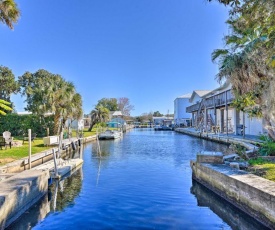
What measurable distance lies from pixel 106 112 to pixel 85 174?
40.5m

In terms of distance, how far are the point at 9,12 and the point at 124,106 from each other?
9780 centimetres

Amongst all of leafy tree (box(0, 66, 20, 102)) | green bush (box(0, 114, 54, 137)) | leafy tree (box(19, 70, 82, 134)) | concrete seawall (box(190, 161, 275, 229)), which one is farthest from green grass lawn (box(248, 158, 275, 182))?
leafy tree (box(0, 66, 20, 102))

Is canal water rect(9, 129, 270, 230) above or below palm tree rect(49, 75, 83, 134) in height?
below

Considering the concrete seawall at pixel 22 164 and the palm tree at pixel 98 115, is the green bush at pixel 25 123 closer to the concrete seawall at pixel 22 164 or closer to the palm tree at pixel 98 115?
the concrete seawall at pixel 22 164

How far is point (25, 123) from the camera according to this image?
96.4ft

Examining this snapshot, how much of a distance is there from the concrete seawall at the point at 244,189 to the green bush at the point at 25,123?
22388 mm

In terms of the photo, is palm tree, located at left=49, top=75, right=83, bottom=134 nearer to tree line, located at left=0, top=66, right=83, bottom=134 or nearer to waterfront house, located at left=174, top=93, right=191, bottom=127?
tree line, located at left=0, top=66, right=83, bottom=134

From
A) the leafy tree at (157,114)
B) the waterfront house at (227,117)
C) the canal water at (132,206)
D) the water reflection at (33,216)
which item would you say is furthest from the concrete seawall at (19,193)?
the leafy tree at (157,114)

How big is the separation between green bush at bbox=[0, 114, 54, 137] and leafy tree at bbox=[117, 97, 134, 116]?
261 ft

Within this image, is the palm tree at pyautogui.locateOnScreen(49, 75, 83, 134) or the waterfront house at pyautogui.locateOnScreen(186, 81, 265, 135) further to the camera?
the palm tree at pyautogui.locateOnScreen(49, 75, 83, 134)

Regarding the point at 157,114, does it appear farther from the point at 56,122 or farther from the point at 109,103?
the point at 56,122

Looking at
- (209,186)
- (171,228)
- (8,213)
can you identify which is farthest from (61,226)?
(209,186)

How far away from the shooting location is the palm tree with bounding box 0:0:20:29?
13.2 m

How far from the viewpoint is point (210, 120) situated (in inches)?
1665
